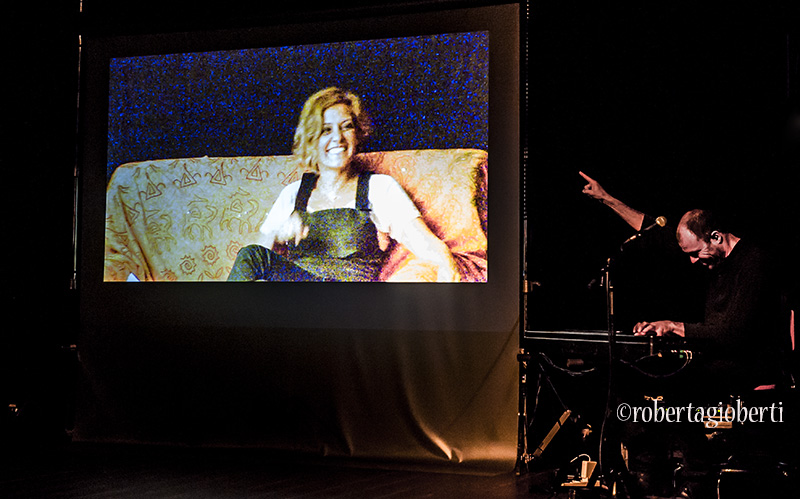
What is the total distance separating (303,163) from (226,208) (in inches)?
22.9

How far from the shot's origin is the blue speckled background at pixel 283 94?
4453mm

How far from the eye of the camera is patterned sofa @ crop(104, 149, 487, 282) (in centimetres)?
439
